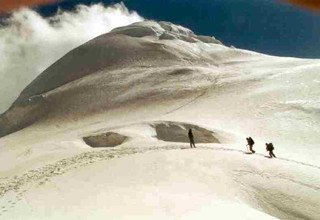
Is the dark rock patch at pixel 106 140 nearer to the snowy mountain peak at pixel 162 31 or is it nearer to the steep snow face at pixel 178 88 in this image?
the steep snow face at pixel 178 88

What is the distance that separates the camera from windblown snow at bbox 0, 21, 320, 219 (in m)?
20.9

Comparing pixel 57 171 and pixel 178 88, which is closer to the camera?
pixel 57 171

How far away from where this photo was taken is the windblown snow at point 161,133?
20.9m

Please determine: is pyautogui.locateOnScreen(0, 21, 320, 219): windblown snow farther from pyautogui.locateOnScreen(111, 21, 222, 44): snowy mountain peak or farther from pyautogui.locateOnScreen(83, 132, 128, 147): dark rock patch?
pyautogui.locateOnScreen(111, 21, 222, 44): snowy mountain peak

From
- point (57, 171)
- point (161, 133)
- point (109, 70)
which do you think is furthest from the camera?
point (109, 70)

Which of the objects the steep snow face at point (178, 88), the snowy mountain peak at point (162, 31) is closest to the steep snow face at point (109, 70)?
the snowy mountain peak at point (162, 31)

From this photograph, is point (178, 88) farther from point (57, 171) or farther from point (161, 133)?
point (57, 171)

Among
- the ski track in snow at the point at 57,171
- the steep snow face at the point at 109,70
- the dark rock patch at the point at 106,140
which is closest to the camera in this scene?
the ski track in snow at the point at 57,171

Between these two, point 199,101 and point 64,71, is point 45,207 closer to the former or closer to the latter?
point 199,101

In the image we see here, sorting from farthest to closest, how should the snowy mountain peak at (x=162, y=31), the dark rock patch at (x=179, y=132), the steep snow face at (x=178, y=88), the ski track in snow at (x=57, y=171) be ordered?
the snowy mountain peak at (x=162, y=31)
the steep snow face at (x=178, y=88)
the dark rock patch at (x=179, y=132)
the ski track in snow at (x=57, y=171)

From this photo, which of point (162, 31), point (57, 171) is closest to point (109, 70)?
point (162, 31)

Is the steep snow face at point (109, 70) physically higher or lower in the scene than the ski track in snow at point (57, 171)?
higher

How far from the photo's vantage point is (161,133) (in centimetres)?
4753

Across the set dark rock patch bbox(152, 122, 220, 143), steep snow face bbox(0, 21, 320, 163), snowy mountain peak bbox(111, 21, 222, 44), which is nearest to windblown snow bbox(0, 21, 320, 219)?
dark rock patch bbox(152, 122, 220, 143)
